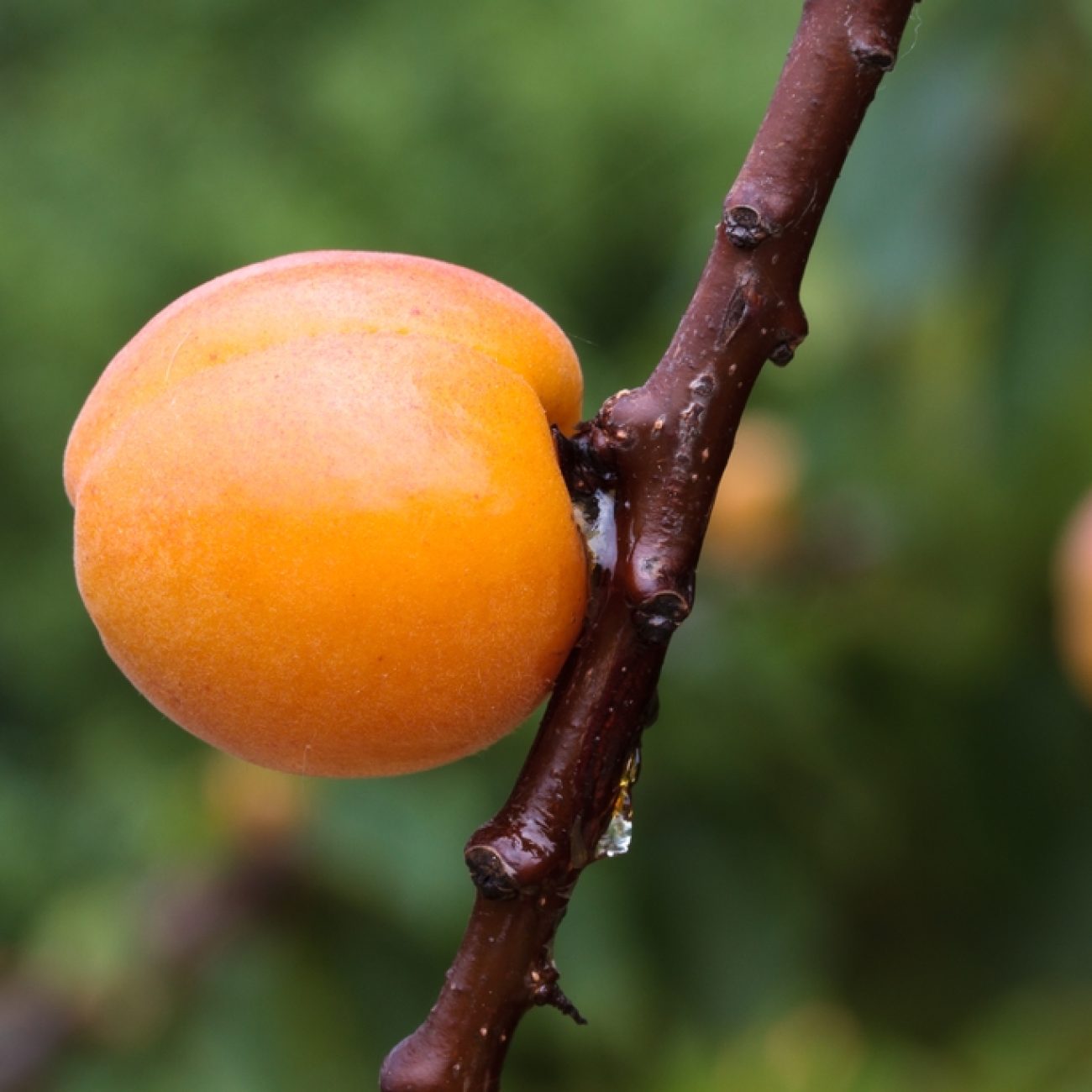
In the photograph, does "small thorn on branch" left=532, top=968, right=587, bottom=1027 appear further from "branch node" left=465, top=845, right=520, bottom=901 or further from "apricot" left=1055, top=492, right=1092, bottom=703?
"apricot" left=1055, top=492, right=1092, bottom=703

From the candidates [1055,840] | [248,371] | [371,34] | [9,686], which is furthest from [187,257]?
[248,371]

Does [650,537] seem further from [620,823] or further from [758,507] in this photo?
[758,507]

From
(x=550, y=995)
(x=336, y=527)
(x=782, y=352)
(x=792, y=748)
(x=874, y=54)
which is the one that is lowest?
(x=792, y=748)

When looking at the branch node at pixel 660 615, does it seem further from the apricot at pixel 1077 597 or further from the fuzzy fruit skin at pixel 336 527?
the apricot at pixel 1077 597

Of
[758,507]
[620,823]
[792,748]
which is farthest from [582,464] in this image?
[758,507]

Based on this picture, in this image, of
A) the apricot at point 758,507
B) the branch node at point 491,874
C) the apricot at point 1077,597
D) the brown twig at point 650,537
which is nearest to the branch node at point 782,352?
the brown twig at point 650,537

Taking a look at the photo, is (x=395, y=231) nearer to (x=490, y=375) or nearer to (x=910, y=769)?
(x=910, y=769)
